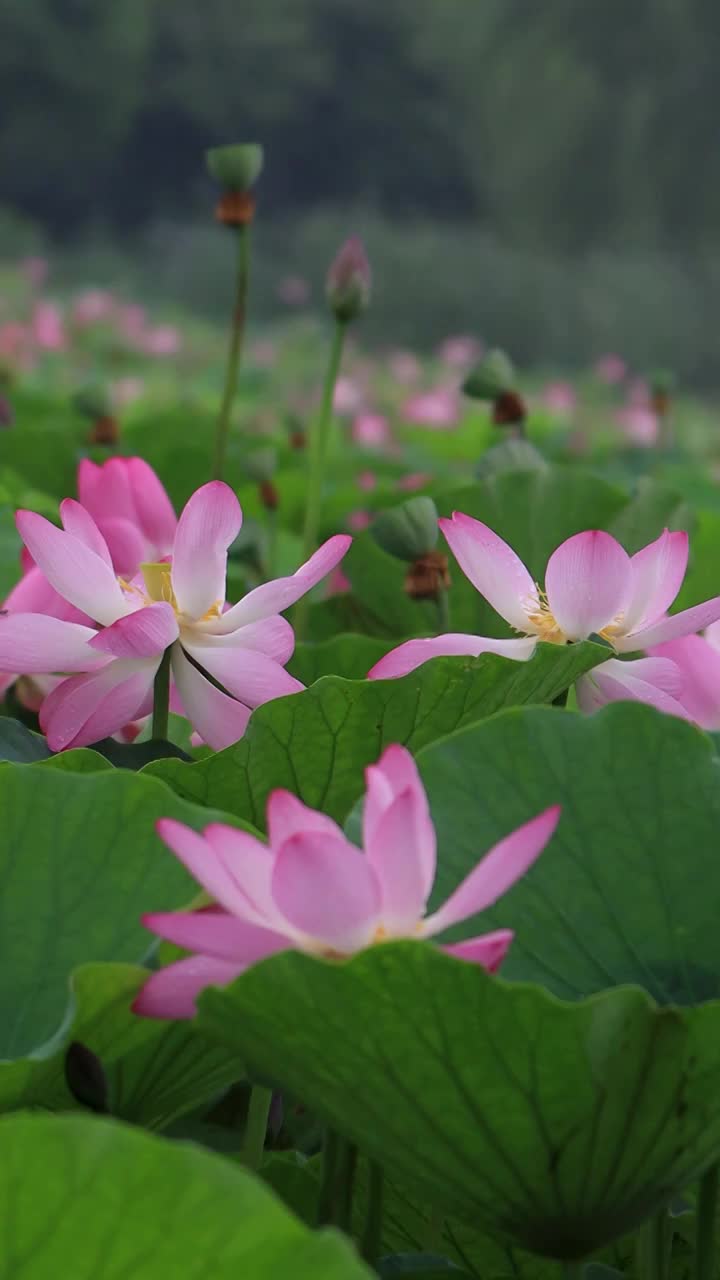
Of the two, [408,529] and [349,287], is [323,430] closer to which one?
[349,287]

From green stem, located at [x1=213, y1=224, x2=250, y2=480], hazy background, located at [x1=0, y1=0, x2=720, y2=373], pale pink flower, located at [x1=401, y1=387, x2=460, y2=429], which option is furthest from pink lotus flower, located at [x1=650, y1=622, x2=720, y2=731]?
hazy background, located at [x1=0, y1=0, x2=720, y2=373]

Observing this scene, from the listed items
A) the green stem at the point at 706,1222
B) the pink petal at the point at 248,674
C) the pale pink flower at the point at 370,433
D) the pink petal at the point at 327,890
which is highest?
the pink petal at the point at 327,890

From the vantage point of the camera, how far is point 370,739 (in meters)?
0.68

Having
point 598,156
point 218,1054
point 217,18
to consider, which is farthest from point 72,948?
point 217,18

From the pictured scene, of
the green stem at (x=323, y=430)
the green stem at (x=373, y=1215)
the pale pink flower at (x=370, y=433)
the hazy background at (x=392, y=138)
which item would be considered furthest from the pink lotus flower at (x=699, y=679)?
the hazy background at (x=392, y=138)

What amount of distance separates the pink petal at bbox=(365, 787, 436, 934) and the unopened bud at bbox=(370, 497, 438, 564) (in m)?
0.51

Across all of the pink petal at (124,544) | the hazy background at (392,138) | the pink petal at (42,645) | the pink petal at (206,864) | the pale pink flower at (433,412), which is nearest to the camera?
the pink petal at (206,864)

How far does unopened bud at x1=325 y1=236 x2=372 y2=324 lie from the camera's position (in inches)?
47.4

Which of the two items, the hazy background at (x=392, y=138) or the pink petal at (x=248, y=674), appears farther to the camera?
the hazy background at (x=392, y=138)

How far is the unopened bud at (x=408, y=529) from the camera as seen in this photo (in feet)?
3.12

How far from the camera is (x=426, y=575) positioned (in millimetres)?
973

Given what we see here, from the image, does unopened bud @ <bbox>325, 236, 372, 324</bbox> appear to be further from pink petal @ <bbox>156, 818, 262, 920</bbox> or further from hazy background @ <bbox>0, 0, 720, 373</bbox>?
hazy background @ <bbox>0, 0, 720, 373</bbox>

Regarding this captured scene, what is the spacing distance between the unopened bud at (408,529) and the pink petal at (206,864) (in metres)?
0.52

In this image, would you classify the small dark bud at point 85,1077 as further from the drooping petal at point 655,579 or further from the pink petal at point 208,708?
the drooping petal at point 655,579
